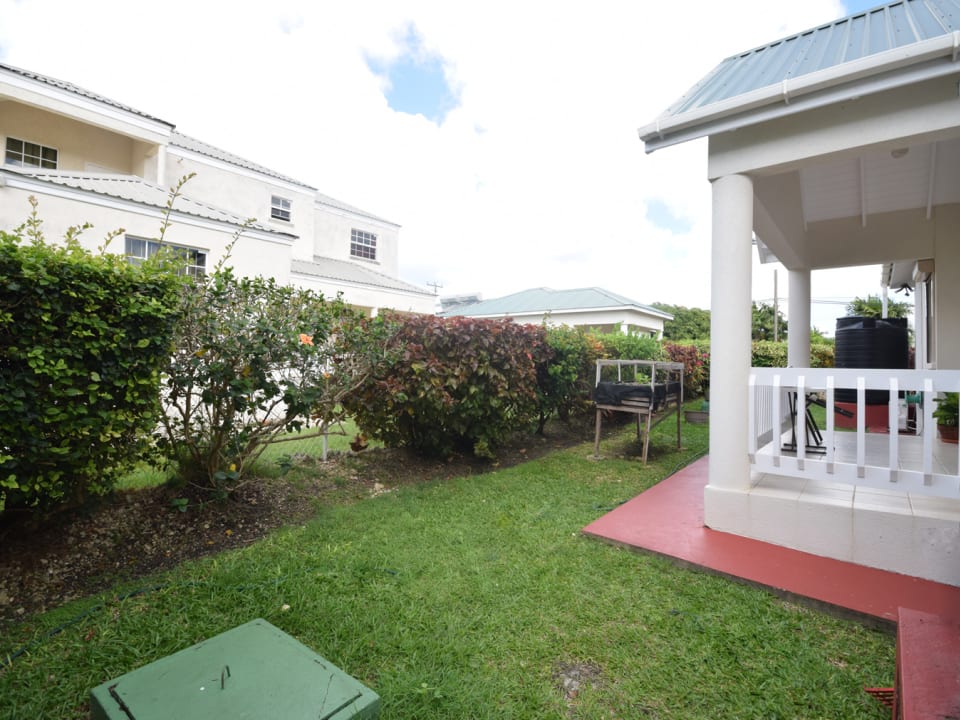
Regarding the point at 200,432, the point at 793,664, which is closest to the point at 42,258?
the point at 200,432

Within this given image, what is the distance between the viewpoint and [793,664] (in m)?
2.29

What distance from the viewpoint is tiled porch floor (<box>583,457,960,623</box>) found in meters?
2.76

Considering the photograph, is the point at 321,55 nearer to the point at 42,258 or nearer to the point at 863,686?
the point at 42,258

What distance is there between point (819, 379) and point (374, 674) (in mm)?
3513

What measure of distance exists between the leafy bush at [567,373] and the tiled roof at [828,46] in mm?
3967

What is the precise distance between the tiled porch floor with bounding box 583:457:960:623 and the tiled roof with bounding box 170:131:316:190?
705 inches

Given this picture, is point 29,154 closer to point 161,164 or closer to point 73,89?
point 73,89

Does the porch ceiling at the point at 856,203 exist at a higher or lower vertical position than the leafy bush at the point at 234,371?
higher

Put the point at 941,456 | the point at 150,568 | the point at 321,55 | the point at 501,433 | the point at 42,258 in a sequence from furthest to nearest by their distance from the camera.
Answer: the point at 321,55, the point at 501,433, the point at 941,456, the point at 150,568, the point at 42,258

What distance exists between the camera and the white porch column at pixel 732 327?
146 inches

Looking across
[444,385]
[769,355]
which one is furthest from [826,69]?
[769,355]

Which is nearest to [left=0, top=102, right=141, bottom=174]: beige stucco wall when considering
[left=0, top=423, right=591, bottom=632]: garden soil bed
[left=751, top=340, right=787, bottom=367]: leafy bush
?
[left=0, top=423, right=591, bottom=632]: garden soil bed

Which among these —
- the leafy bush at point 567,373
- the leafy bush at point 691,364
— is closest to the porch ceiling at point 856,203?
the leafy bush at point 567,373

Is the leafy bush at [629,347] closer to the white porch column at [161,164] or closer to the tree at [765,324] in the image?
the white porch column at [161,164]
